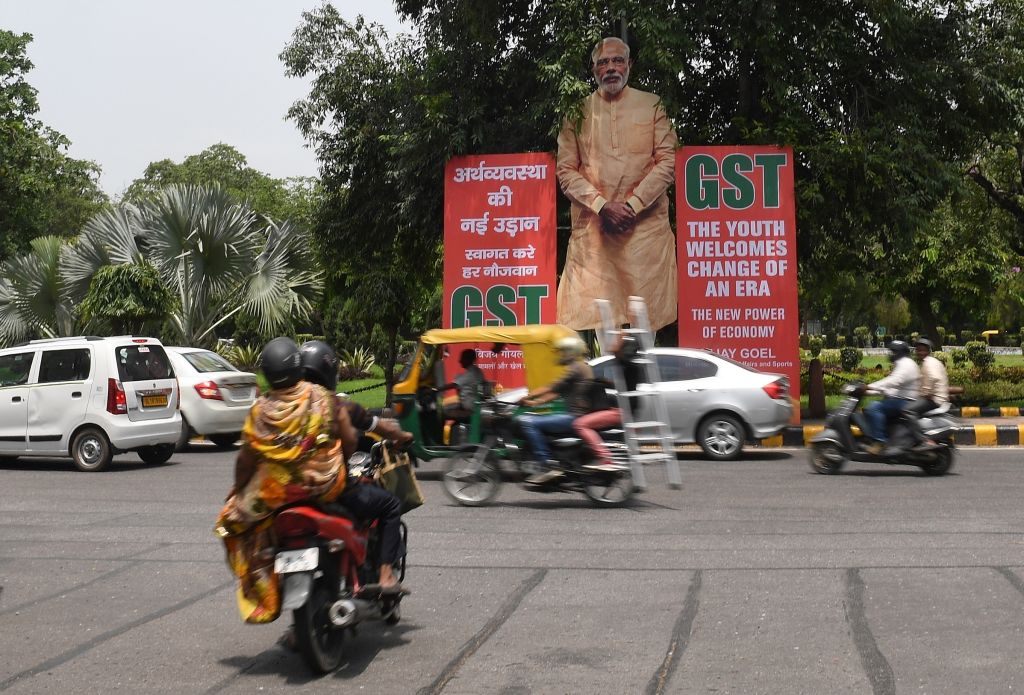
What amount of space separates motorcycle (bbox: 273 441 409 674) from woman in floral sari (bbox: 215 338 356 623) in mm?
91

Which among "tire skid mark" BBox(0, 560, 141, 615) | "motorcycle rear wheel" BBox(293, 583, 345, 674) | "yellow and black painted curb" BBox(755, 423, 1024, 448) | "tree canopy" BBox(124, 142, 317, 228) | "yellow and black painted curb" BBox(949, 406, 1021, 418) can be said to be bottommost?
"tire skid mark" BBox(0, 560, 141, 615)

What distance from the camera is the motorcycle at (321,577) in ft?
17.1

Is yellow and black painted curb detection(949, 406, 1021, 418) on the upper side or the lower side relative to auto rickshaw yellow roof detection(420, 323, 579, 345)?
lower

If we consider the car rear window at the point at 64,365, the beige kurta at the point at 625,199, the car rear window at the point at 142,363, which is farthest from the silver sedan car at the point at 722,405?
the car rear window at the point at 64,365

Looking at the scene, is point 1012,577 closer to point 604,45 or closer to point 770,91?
point 604,45

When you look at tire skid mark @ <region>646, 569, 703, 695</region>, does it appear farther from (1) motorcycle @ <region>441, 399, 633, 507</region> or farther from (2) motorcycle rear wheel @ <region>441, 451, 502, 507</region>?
(2) motorcycle rear wheel @ <region>441, 451, 502, 507</region>

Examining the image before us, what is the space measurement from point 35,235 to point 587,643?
3604cm

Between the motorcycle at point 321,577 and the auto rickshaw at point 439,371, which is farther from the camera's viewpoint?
the auto rickshaw at point 439,371

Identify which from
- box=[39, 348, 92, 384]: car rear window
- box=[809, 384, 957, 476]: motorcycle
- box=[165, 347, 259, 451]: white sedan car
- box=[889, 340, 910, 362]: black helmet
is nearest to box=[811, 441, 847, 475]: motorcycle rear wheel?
box=[809, 384, 957, 476]: motorcycle

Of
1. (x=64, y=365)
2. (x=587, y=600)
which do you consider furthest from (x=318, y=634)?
(x=64, y=365)

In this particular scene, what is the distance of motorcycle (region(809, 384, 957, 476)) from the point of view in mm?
13430

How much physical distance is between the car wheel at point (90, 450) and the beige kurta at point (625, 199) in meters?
7.68

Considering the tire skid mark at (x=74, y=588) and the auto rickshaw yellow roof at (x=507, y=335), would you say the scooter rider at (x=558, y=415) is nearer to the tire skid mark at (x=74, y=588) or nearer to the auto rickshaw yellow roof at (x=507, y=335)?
the auto rickshaw yellow roof at (x=507, y=335)

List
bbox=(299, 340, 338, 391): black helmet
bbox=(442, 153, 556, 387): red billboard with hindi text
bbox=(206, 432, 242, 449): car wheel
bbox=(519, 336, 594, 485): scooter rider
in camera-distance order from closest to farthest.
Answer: bbox=(299, 340, 338, 391): black helmet → bbox=(519, 336, 594, 485): scooter rider → bbox=(206, 432, 242, 449): car wheel → bbox=(442, 153, 556, 387): red billboard with hindi text
